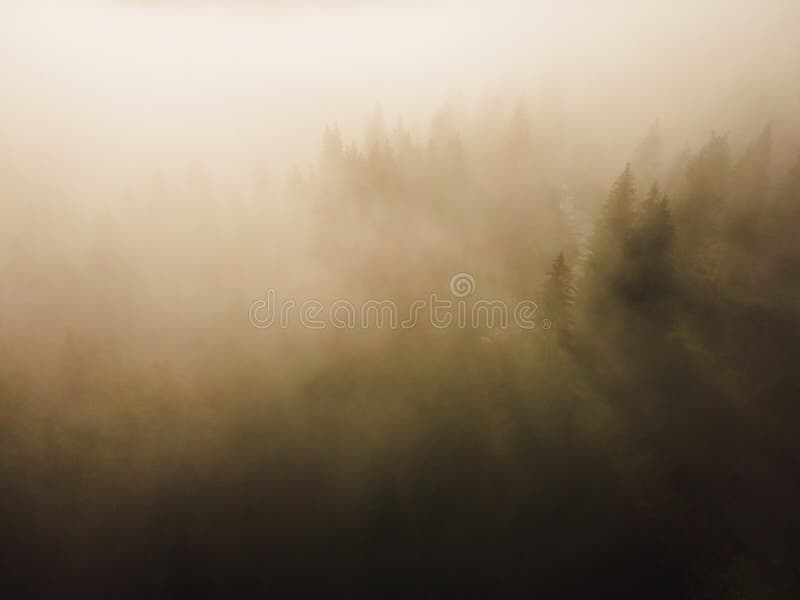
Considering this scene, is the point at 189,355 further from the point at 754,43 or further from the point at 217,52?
the point at 217,52

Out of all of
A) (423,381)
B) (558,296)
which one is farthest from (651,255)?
(423,381)

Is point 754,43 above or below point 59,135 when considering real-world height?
above

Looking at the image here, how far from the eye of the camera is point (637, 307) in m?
39.8

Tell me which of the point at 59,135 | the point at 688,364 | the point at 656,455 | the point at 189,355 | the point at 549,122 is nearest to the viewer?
the point at 656,455

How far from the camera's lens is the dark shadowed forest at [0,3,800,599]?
33.9m

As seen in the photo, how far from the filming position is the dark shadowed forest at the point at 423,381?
3394 cm

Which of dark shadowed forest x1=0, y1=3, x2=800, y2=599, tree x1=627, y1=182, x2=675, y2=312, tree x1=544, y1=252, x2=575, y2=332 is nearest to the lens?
dark shadowed forest x1=0, y1=3, x2=800, y2=599

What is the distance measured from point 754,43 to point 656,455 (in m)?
84.9

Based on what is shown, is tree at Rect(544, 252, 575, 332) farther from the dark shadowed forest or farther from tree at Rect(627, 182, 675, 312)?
tree at Rect(627, 182, 675, 312)

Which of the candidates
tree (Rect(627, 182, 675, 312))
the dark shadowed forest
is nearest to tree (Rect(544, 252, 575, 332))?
the dark shadowed forest

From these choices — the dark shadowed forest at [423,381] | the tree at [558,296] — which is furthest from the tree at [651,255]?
the tree at [558,296]

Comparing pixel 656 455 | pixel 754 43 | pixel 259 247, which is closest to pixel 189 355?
pixel 259 247

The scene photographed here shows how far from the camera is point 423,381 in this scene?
43.1m

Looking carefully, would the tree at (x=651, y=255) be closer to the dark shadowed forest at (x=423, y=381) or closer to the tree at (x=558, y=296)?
the dark shadowed forest at (x=423, y=381)
